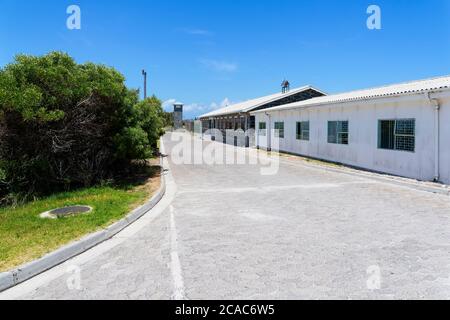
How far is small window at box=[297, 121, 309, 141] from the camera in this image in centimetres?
1886

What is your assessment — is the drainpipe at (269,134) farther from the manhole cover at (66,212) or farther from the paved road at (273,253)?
the manhole cover at (66,212)

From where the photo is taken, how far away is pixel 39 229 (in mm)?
6133

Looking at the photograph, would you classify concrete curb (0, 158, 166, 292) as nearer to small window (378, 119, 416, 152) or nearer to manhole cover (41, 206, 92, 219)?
manhole cover (41, 206, 92, 219)

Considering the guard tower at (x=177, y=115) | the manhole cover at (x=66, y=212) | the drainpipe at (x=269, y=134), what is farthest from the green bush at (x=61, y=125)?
the guard tower at (x=177, y=115)

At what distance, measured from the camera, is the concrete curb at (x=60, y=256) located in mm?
4242

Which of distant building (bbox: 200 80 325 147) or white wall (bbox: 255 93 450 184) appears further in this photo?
distant building (bbox: 200 80 325 147)

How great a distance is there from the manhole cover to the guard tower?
64333 millimetres

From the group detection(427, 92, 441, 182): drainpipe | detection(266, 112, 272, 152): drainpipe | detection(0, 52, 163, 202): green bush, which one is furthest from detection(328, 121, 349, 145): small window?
detection(0, 52, 163, 202): green bush

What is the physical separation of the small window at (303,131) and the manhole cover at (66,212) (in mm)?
13762

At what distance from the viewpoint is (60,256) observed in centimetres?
498

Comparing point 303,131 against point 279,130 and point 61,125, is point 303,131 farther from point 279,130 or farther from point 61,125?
point 61,125

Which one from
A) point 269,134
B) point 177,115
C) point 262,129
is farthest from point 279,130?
point 177,115
